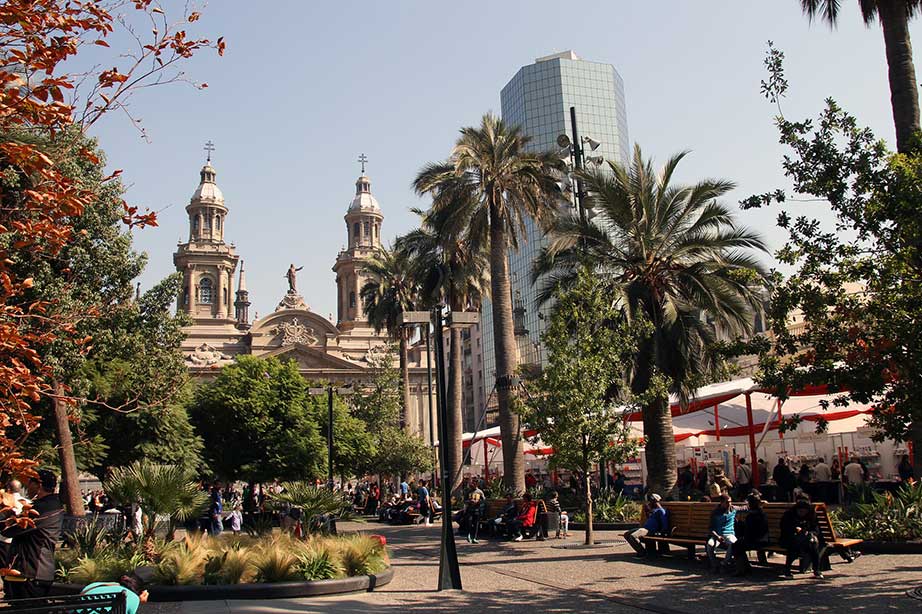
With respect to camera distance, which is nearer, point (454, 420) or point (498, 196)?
point (498, 196)

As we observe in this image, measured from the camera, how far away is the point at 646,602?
408 inches

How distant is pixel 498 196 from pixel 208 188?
78.7m

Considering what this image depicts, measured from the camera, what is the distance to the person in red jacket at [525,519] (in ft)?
64.9

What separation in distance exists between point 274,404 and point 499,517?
69.5 feet

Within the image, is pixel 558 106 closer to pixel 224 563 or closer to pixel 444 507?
pixel 444 507

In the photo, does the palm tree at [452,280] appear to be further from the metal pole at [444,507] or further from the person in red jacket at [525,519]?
the metal pole at [444,507]

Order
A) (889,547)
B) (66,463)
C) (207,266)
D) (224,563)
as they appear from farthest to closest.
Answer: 1. (207,266)
2. (66,463)
3. (889,547)
4. (224,563)

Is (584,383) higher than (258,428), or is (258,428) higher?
(258,428)

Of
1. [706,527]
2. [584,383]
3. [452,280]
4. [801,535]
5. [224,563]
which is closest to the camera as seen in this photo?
[801,535]

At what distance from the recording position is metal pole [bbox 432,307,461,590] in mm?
12156

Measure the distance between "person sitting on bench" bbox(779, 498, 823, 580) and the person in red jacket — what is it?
27.8 feet

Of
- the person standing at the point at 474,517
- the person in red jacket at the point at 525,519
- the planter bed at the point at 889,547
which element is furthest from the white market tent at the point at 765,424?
the planter bed at the point at 889,547

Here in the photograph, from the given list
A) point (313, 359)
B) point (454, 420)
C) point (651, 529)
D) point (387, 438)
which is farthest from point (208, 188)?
point (651, 529)

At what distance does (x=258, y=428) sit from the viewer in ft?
127
